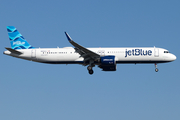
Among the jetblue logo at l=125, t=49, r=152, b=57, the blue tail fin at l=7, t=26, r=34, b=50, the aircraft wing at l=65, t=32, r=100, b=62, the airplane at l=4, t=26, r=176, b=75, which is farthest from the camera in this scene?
the blue tail fin at l=7, t=26, r=34, b=50

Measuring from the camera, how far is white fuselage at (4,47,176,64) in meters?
50.1

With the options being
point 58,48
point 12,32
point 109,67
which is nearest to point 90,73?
point 109,67

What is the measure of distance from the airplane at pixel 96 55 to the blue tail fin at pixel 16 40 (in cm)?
141

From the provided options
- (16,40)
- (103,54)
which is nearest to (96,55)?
(103,54)

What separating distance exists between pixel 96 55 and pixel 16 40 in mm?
15714

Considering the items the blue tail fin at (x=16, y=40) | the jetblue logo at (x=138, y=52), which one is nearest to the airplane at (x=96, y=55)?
the jetblue logo at (x=138, y=52)

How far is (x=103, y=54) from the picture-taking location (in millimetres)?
50969

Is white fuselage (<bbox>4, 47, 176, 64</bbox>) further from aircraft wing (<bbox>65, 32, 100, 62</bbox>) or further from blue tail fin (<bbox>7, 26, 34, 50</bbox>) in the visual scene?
blue tail fin (<bbox>7, 26, 34, 50</bbox>)

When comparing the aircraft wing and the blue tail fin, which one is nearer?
the aircraft wing

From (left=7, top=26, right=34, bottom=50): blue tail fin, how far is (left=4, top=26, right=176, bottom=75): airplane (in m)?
1.41

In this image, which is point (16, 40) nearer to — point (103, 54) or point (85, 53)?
point (85, 53)

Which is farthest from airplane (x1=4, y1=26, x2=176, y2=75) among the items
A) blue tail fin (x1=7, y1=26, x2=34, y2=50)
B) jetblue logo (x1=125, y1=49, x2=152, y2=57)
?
blue tail fin (x1=7, y1=26, x2=34, y2=50)

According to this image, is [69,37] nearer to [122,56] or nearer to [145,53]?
[122,56]

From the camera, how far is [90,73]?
52.1 meters
